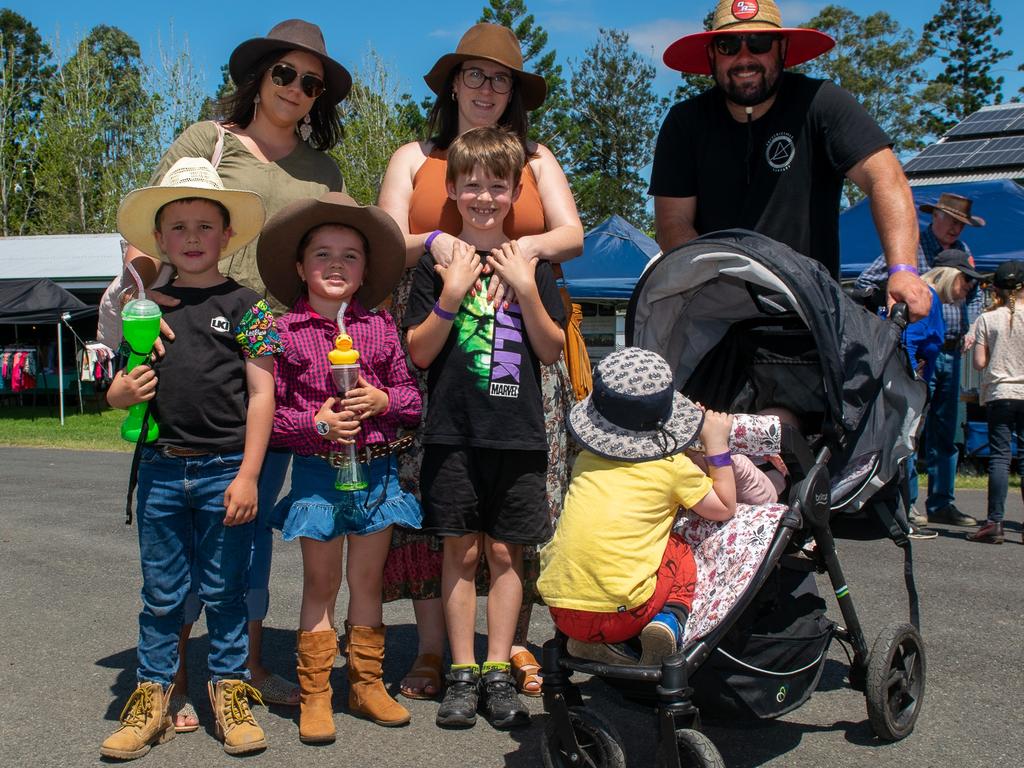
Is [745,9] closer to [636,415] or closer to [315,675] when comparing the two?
[636,415]

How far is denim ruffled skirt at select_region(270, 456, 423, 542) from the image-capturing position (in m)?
3.32

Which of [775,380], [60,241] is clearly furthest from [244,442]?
[60,241]

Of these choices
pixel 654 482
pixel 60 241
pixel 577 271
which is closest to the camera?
pixel 654 482

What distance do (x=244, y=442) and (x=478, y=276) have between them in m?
1.00

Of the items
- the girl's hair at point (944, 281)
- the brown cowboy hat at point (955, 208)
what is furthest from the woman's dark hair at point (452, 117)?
the brown cowboy hat at point (955, 208)

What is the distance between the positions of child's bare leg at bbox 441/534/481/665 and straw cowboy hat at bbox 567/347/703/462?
84 cm

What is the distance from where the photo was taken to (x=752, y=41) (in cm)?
378

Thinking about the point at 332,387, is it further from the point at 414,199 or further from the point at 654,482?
the point at 654,482

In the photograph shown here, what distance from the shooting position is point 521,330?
11.7 ft

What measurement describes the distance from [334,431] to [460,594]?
2.58ft

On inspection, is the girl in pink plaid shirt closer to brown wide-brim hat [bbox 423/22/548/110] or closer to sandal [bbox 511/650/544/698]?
sandal [bbox 511/650/544/698]

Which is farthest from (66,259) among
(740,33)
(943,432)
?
(740,33)

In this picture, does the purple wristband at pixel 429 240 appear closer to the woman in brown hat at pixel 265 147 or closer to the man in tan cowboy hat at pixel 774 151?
the woman in brown hat at pixel 265 147

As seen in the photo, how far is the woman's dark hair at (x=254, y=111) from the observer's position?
380cm
